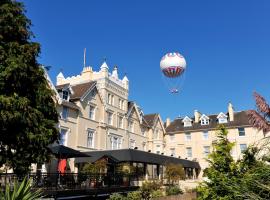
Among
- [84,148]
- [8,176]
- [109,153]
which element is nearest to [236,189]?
[8,176]

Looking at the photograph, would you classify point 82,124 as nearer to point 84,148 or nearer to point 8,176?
point 84,148

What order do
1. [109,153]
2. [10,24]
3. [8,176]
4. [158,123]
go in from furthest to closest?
[158,123] → [109,153] → [8,176] → [10,24]

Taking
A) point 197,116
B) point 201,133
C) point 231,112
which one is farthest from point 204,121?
point 231,112

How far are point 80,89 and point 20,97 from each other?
23.1 meters

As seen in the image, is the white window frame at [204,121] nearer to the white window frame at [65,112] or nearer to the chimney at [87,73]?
the chimney at [87,73]

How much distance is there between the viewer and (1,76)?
45.9 feet

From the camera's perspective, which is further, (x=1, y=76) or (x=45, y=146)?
(x=45, y=146)

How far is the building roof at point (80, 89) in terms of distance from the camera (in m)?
36.0

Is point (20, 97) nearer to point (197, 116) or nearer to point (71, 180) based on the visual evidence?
point (71, 180)

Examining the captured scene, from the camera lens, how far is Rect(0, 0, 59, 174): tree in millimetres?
14328

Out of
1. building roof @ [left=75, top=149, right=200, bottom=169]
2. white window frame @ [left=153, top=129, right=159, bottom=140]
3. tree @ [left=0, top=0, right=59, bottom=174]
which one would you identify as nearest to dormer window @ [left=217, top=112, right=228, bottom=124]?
white window frame @ [left=153, top=129, right=159, bottom=140]

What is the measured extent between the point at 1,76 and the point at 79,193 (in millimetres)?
11155

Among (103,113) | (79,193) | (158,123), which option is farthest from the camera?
(158,123)

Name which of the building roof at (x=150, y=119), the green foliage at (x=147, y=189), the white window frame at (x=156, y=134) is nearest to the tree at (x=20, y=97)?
the green foliage at (x=147, y=189)
